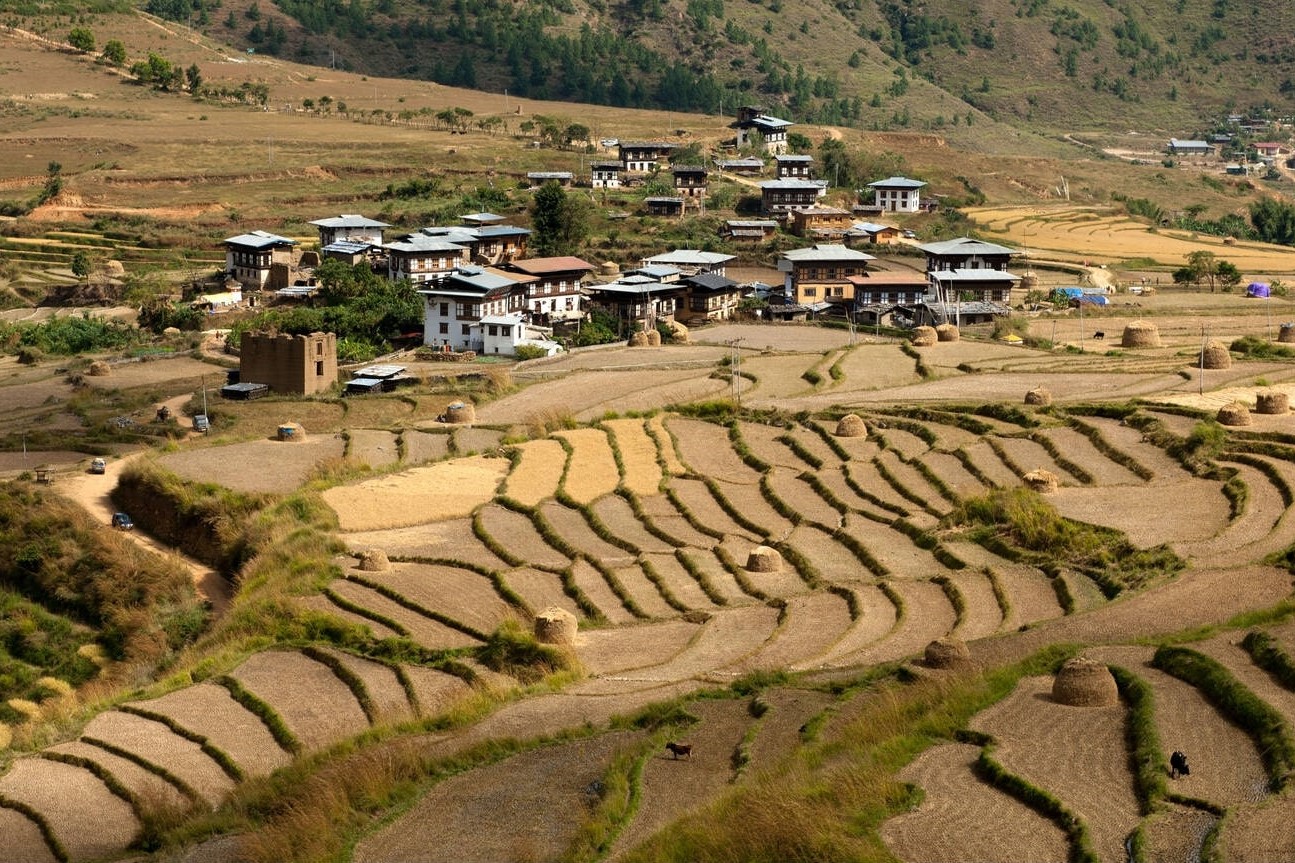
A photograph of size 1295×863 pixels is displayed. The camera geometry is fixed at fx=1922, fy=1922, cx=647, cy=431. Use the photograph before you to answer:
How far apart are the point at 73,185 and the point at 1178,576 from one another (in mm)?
67431

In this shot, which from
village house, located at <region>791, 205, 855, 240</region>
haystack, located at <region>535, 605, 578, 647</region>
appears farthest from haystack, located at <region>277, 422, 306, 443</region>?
village house, located at <region>791, 205, 855, 240</region>

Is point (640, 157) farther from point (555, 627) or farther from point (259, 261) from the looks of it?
point (555, 627)

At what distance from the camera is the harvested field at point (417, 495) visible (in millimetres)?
34531

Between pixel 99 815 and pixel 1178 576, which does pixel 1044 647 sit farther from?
pixel 99 815

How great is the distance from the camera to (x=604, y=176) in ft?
284

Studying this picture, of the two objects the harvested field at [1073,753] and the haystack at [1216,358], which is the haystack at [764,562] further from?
the haystack at [1216,358]

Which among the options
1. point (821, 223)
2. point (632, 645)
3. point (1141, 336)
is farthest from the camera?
point (821, 223)

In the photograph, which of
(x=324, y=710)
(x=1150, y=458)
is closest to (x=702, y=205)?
(x=1150, y=458)

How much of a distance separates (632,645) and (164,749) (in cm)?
671

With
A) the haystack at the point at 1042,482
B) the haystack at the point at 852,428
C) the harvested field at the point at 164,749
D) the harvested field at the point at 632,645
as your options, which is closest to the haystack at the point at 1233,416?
the haystack at the point at 1042,482

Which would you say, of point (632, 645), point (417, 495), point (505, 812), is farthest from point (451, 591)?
point (505, 812)

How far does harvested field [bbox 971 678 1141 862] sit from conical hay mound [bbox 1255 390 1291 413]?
19622mm

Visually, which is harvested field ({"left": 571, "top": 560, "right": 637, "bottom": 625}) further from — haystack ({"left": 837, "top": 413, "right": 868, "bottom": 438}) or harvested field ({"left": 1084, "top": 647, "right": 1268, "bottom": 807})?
haystack ({"left": 837, "top": 413, "right": 868, "bottom": 438})

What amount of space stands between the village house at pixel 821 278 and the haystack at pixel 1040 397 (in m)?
23.8
